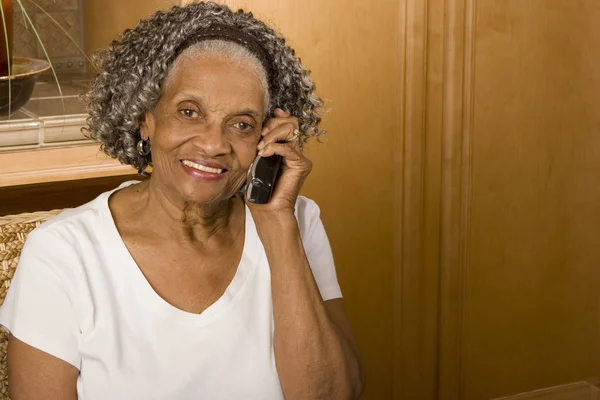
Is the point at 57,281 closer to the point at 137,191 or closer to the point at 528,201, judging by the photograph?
the point at 137,191

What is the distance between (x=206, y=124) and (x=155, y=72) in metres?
0.14

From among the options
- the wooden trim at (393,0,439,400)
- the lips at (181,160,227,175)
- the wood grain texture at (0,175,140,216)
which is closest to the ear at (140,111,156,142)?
the lips at (181,160,227,175)

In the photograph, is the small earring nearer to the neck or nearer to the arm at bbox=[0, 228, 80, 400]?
the neck

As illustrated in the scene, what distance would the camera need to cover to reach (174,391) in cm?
176

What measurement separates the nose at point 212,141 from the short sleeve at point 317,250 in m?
0.34

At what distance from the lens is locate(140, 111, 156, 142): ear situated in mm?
1845

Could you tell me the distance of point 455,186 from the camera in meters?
2.93

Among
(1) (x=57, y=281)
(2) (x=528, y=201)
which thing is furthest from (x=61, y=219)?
(2) (x=528, y=201)

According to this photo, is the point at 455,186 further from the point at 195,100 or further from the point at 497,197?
the point at 195,100

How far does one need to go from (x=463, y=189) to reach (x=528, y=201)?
245 millimetres

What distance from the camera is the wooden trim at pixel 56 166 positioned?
92.1 inches

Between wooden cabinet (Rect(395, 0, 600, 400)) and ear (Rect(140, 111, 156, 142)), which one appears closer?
ear (Rect(140, 111, 156, 142))

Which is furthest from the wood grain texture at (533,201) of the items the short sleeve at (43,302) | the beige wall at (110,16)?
the short sleeve at (43,302)

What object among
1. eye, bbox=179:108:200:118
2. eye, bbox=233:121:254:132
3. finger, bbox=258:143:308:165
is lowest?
finger, bbox=258:143:308:165
